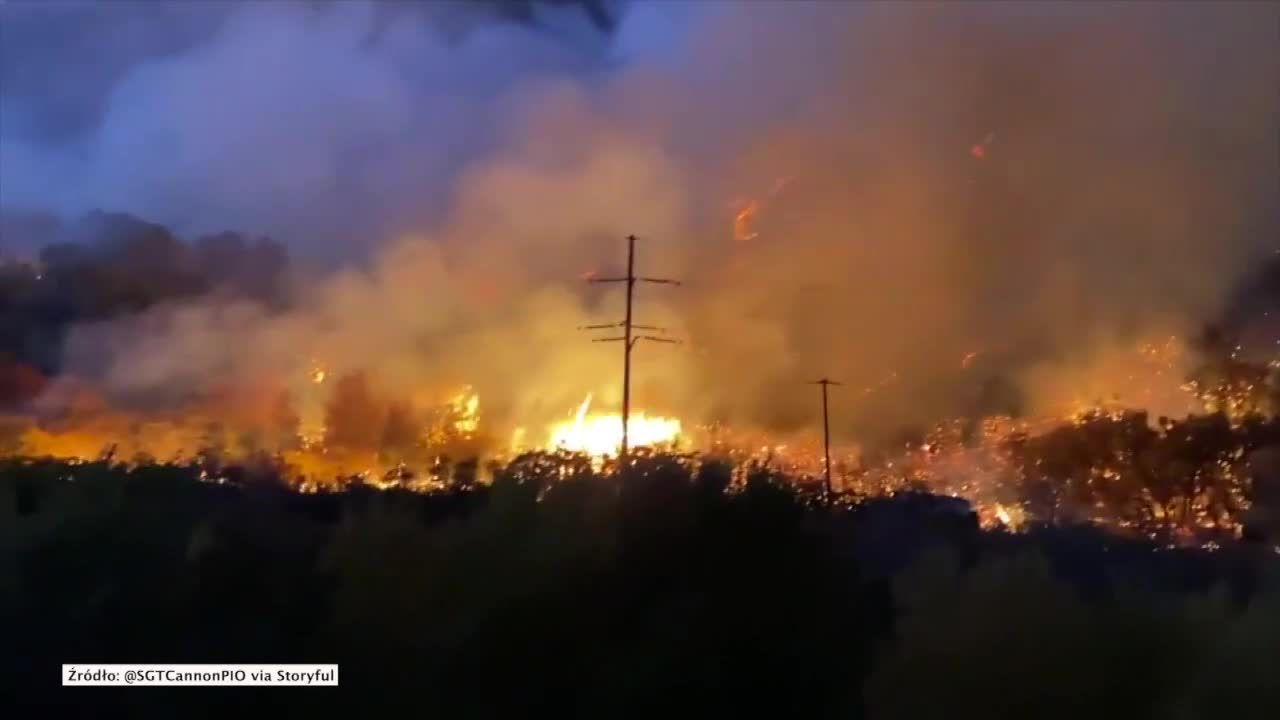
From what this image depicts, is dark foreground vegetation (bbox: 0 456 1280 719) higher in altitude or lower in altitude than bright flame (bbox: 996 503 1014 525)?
lower

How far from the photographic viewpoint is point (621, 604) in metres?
8.49

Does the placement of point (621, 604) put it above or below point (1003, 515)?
below

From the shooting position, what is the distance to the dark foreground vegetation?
786cm

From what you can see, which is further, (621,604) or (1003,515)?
(1003,515)

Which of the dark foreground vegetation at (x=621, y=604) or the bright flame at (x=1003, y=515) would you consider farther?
the bright flame at (x=1003, y=515)

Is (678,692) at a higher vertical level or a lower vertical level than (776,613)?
lower

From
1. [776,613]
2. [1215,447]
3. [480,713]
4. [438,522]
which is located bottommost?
[480,713]

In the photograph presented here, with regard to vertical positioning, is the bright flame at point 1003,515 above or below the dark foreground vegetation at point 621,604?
above

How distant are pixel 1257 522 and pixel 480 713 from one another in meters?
6.30

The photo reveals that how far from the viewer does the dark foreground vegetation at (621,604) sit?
7.86m

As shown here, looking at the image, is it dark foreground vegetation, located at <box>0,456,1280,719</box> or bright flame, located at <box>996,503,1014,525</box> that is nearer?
dark foreground vegetation, located at <box>0,456,1280,719</box>

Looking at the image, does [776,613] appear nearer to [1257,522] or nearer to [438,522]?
[438,522]

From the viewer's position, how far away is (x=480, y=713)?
317 inches

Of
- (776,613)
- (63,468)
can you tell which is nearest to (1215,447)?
(776,613)
